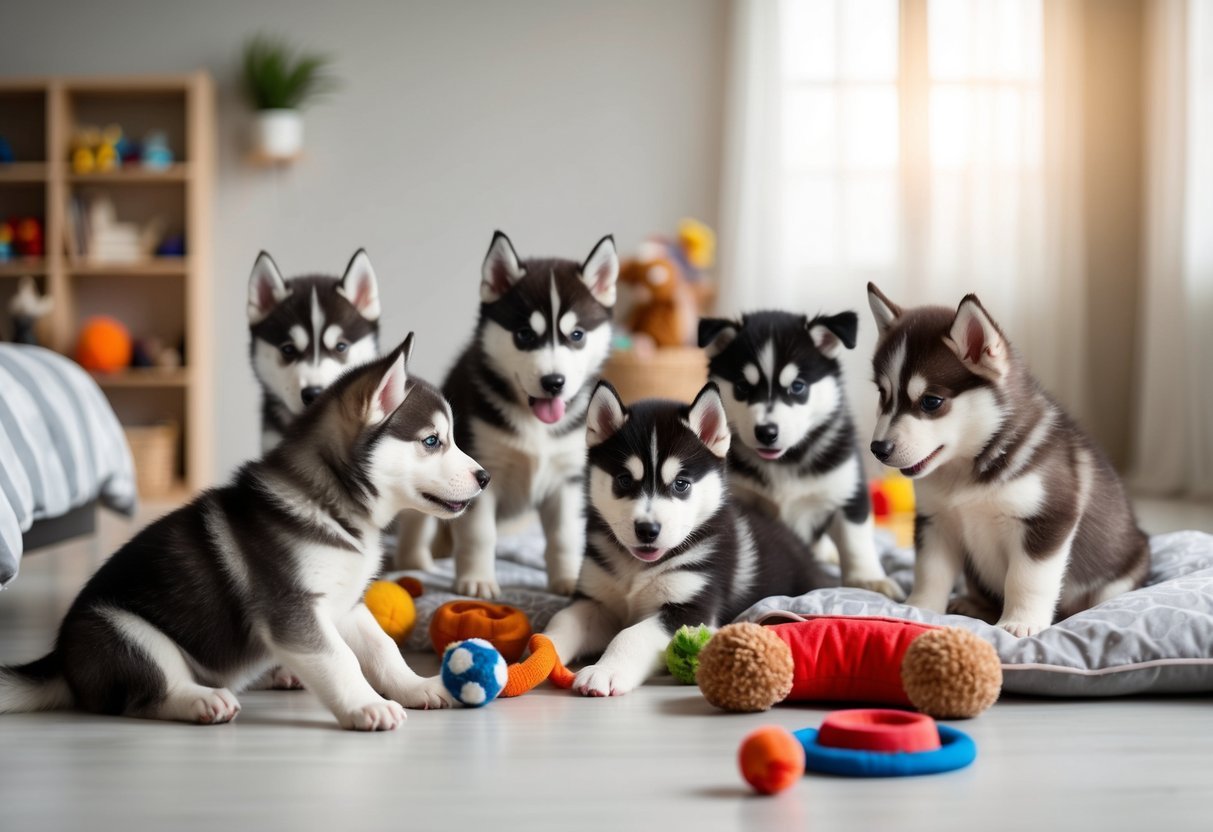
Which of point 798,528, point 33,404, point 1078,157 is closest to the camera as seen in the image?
point 798,528

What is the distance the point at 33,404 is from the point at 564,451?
158cm

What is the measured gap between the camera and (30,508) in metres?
3.17

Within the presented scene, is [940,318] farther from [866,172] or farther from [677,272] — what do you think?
[866,172]

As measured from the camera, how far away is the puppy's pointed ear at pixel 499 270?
3.00 m

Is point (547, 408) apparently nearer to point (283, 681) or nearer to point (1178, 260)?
point (283, 681)

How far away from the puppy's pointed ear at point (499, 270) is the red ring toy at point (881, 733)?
59.2 inches

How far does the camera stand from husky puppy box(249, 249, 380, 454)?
3020 mm

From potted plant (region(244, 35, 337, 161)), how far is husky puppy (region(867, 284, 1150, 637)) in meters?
5.52

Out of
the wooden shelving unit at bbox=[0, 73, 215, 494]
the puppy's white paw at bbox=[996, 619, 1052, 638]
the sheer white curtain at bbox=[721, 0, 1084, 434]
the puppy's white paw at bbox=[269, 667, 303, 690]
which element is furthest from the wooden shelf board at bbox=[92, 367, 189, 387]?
the puppy's white paw at bbox=[996, 619, 1052, 638]

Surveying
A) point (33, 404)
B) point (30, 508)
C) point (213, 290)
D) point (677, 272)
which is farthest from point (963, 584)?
point (213, 290)

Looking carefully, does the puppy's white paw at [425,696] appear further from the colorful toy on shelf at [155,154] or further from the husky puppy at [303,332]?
the colorful toy on shelf at [155,154]

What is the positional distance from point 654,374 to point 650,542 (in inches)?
151

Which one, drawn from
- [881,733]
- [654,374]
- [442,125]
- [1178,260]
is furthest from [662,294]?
[881,733]

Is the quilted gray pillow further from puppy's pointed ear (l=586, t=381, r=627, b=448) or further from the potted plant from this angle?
the potted plant
